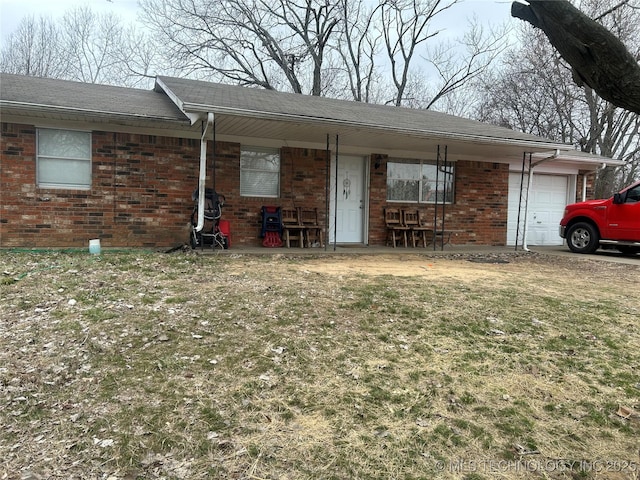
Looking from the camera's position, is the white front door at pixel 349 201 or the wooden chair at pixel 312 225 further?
the white front door at pixel 349 201

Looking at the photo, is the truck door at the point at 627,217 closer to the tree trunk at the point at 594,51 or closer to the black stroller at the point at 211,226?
the black stroller at the point at 211,226

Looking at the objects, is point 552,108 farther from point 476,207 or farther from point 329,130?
point 329,130

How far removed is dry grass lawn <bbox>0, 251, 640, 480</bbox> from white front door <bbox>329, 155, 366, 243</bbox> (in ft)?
17.4

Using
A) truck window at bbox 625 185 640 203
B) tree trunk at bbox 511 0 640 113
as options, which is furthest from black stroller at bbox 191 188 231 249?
A: truck window at bbox 625 185 640 203

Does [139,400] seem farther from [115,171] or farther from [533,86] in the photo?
[533,86]

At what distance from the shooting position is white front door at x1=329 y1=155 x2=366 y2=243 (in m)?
10.8

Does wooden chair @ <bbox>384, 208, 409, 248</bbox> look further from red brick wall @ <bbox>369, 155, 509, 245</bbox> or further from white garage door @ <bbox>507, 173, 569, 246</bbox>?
white garage door @ <bbox>507, 173, 569, 246</bbox>

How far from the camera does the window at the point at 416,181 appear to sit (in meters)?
11.1

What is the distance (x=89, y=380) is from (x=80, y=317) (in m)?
1.30

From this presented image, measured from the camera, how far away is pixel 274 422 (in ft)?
8.27

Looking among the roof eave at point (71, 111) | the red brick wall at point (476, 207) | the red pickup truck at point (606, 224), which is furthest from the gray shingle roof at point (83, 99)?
the red pickup truck at point (606, 224)

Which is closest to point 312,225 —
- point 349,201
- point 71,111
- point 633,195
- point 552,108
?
point 349,201

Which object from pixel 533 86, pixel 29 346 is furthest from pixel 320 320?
pixel 533 86

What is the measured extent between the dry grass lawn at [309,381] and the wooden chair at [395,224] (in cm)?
519
